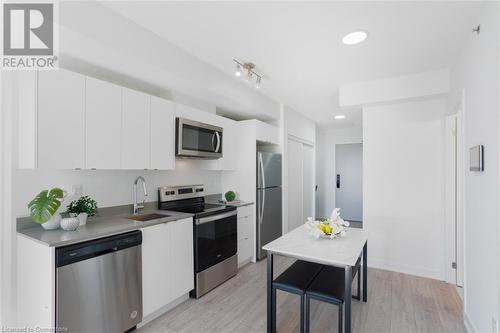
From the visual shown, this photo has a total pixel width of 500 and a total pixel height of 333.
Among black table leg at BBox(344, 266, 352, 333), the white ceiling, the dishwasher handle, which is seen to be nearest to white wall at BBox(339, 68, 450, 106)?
the white ceiling

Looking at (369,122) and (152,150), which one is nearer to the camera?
(152,150)

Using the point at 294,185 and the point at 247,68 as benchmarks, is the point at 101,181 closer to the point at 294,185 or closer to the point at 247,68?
the point at 247,68

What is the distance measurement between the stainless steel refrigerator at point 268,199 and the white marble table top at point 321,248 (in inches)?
53.8

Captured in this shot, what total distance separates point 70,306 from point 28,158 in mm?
1037

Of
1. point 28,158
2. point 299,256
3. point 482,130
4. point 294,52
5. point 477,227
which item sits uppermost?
point 294,52

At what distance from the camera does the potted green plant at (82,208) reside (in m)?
1.97

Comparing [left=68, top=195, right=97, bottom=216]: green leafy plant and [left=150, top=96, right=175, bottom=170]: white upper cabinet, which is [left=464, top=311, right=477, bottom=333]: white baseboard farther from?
[left=68, top=195, right=97, bottom=216]: green leafy plant

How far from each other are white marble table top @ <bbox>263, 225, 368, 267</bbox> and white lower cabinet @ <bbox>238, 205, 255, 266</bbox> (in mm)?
1163

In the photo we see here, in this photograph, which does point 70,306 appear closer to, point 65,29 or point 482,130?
point 65,29

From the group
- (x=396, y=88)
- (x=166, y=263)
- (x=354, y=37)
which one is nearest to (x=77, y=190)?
(x=166, y=263)

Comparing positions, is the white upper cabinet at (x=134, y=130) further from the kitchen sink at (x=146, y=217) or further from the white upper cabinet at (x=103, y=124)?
the kitchen sink at (x=146, y=217)

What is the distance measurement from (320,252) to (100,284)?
5.31 ft

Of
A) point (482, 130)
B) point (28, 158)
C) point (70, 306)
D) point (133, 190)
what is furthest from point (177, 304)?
point (482, 130)

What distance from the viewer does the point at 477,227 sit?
184 centimetres
